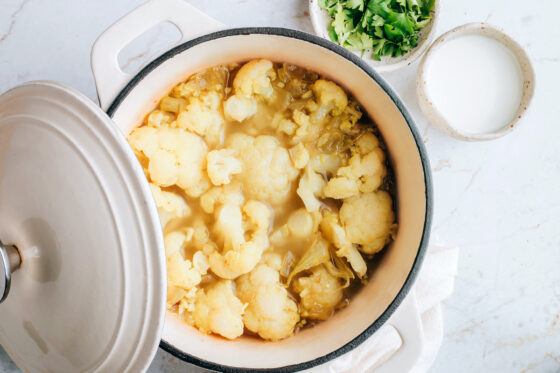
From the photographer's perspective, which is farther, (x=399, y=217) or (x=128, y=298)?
(x=399, y=217)

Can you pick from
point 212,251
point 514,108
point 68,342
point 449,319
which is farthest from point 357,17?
point 68,342

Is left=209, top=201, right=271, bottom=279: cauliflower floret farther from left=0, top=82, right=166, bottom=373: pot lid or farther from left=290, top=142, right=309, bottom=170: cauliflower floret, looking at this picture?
left=0, top=82, right=166, bottom=373: pot lid

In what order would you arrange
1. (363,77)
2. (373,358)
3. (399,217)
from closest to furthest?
1. (363,77)
2. (399,217)
3. (373,358)

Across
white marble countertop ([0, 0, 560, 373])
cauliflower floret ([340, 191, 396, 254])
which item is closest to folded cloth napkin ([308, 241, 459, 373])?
white marble countertop ([0, 0, 560, 373])

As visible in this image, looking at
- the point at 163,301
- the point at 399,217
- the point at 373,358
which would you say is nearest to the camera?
the point at 163,301

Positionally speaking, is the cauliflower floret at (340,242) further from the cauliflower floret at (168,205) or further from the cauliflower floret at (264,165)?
the cauliflower floret at (168,205)

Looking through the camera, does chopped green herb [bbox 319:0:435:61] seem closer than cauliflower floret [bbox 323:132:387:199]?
No

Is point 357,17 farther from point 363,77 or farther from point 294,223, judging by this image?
point 294,223

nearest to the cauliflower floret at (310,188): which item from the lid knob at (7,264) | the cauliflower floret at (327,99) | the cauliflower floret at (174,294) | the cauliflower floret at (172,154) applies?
the cauliflower floret at (327,99)
